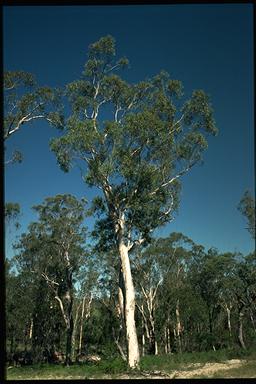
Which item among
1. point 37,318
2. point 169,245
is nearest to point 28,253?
point 37,318

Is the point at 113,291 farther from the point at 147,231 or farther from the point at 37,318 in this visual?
the point at 147,231

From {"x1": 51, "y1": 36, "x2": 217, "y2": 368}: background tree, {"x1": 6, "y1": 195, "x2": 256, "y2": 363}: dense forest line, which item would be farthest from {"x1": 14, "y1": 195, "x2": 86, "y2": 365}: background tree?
{"x1": 51, "y1": 36, "x2": 217, "y2": 368}: background tree

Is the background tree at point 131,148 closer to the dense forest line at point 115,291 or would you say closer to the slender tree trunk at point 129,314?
the slender tree trunk at point 129,314

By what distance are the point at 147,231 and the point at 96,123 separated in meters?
3.99

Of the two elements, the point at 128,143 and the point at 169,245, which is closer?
the point at 128,143

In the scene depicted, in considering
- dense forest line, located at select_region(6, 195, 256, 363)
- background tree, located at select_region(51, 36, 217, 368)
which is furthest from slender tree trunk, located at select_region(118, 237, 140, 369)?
dense forest line, located at select_region(6, 195, 256, 363)

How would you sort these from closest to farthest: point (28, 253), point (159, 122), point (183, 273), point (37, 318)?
point (159, 122), point (28, 253), point (37, 318), point (183, 273)

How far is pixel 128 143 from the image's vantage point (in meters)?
13.3

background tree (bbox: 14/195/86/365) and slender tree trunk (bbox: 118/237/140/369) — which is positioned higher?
background tree (bbox: 14/195/86/365)

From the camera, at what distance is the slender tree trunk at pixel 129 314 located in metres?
12.1

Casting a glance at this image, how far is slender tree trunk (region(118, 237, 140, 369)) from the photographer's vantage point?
1209 cm

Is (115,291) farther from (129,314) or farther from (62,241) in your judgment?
(129,314)

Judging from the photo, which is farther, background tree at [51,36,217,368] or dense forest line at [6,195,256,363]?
dense forest line at [6,195,256,363]

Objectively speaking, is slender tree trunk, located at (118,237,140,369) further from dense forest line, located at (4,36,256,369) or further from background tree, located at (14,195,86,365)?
background tree, located at (14,195,86,365)
